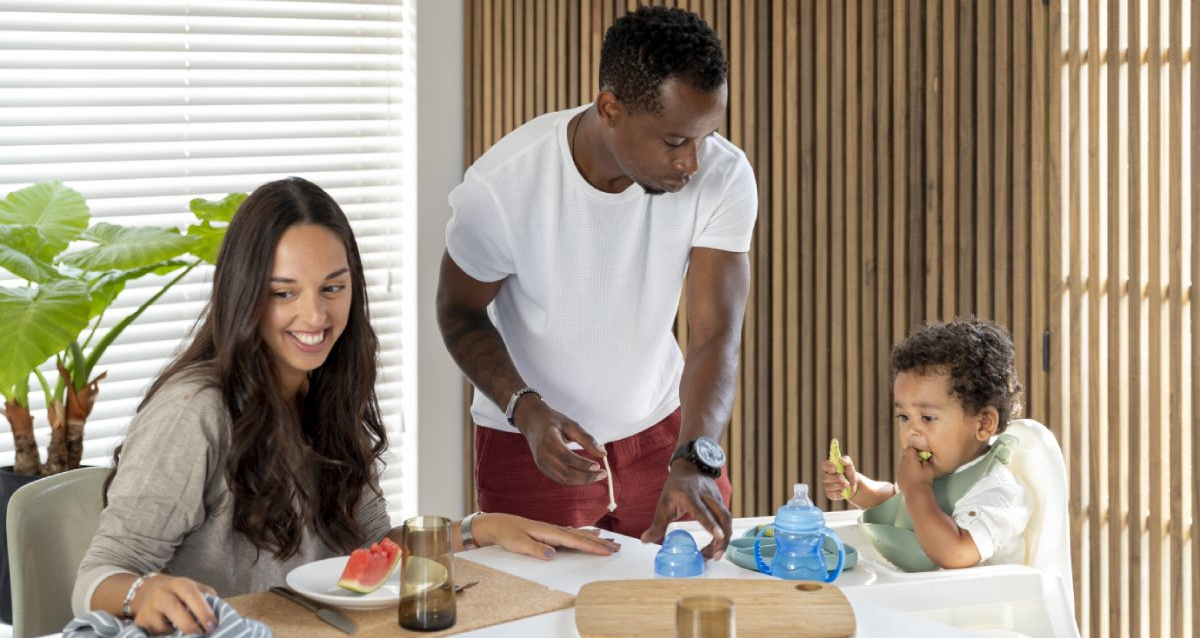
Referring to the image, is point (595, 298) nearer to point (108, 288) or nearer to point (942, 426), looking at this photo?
point (942, 426)

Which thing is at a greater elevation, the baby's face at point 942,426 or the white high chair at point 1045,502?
the baby's face at point 942,426

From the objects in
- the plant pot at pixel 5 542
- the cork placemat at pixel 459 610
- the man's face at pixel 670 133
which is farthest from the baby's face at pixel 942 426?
the plant pot at pixel 5 542

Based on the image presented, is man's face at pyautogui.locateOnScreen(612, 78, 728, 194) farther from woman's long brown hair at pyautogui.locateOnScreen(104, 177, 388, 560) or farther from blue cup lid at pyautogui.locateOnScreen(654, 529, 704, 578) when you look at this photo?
blue cup lid at pyautogui.locateOnScreen(654, 529, 704, 578)

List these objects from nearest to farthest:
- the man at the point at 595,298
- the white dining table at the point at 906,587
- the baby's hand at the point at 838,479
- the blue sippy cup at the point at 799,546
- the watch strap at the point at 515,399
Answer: the white dining table at the point at 906,587 → the blue sippy cup at the point at 799,546 → the watch strap at the point at 515,399 → the man at the point at 595,298 → the baby's hand at the point at 838,479

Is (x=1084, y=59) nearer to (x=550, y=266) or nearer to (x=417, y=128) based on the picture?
(x=550, y=266)

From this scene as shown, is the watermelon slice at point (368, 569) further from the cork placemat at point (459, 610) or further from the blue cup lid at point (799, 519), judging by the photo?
the blue cup lid at point (799, 519)

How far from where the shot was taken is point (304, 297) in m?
2.12

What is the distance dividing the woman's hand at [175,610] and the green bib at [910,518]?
1444mm

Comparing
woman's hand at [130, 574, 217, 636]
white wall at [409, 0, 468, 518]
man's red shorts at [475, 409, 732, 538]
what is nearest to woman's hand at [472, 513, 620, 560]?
man's red shorts at [475, 409, 732, 538]

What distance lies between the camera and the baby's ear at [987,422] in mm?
2717

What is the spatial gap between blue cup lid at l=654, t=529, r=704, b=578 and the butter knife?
1.66ft

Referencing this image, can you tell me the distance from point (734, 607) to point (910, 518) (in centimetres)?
116

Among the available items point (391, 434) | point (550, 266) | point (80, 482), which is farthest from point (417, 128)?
point (80, 482)

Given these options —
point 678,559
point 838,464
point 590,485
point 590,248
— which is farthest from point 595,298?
point 678,559
